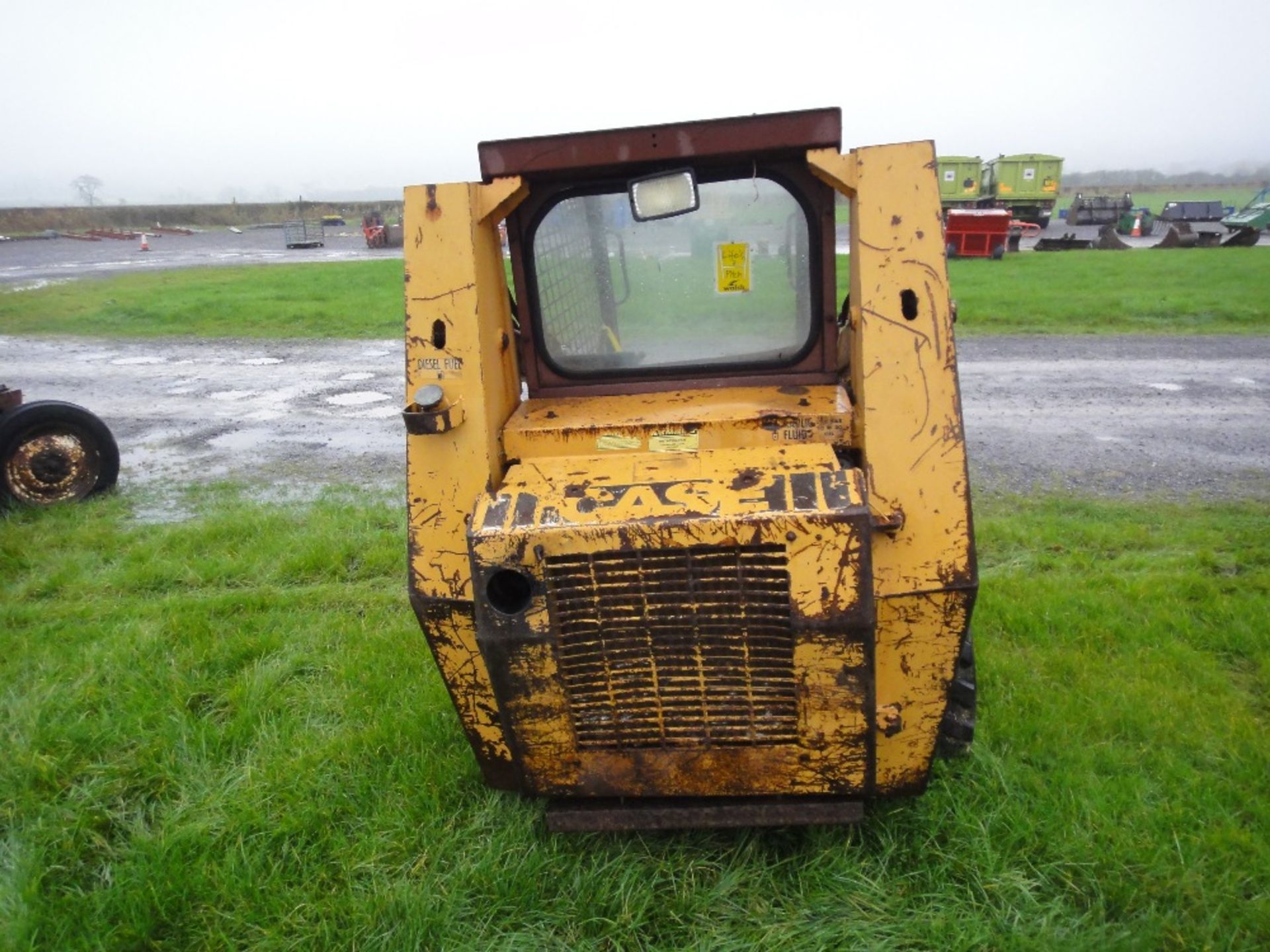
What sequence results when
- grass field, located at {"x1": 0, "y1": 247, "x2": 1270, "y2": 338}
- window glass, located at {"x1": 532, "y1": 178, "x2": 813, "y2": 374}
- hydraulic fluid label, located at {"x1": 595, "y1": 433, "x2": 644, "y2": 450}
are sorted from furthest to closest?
grass field, located at {"x1": 0, "y1": 247, "x2": 1270, "y2": 338} → window glass, located at {"x1": 532, "y1": 178, "x2": 813, "y2": 374} → hydraulic fluid label, located at {"x1": 595, "y1": 433, "x2": 644, "y2": 450}

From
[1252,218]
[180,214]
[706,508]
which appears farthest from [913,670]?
[180,214]

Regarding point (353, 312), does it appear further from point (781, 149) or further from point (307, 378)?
point (781, 149)

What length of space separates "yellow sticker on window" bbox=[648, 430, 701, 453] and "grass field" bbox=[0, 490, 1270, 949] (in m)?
1.22

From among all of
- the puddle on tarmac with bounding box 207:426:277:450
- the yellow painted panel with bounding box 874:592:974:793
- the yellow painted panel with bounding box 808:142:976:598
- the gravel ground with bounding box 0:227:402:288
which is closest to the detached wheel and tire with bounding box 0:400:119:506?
the puddle on tarmac with bounding box 207:426:277:450

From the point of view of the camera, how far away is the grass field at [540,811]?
2525mm

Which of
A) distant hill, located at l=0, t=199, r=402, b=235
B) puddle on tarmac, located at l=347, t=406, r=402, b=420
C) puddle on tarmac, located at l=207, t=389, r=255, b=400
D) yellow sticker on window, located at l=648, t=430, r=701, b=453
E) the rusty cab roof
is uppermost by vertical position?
distant hill, located at l=0, t=199, r=402, b=235

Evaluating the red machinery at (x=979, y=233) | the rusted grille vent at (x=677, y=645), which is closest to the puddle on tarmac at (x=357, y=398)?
the rusted grille vent at (x=677, y=645)

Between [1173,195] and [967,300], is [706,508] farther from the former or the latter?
[1173,195]

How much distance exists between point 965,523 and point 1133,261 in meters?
16.2

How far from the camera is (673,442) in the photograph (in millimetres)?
2627

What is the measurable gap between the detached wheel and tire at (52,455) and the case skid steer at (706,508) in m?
Result: 4.54

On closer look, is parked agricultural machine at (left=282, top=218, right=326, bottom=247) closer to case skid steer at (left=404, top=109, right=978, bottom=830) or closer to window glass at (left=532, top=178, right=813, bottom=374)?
window glass at (left=532, top=178, right=813, bottom=374)

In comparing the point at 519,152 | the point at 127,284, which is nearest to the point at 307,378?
the point at 519,152

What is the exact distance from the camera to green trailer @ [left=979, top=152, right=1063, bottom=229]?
96.8ft
